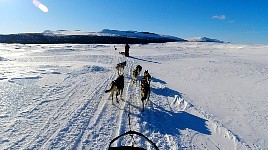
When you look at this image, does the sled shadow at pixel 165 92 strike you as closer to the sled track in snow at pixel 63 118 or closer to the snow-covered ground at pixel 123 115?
the snow-covered ground at pixel 123 115

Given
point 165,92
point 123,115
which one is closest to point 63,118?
point 123,115

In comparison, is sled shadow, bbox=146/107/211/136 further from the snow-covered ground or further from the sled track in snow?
the sled track in snow

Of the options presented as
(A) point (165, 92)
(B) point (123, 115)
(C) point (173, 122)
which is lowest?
(A) point (165, 92)

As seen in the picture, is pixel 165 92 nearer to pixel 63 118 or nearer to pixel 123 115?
pixel 123 115

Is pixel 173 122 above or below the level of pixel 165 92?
above

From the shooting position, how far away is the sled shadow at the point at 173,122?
8.05 meters

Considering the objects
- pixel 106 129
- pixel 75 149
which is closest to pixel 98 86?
pixel 106 129

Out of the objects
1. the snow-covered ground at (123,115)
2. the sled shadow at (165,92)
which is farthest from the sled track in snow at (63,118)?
the sled shadow at (165,92)

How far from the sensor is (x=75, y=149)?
249 inches

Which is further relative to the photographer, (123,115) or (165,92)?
(165,92)

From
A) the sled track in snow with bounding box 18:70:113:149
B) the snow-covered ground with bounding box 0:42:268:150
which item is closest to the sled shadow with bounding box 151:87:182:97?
the snow-covered ground with bounding box 0:42:268:150

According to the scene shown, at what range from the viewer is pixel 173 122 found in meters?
8.79

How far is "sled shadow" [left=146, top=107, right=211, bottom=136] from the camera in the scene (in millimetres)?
8046

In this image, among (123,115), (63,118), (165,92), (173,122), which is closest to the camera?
(63,118)
